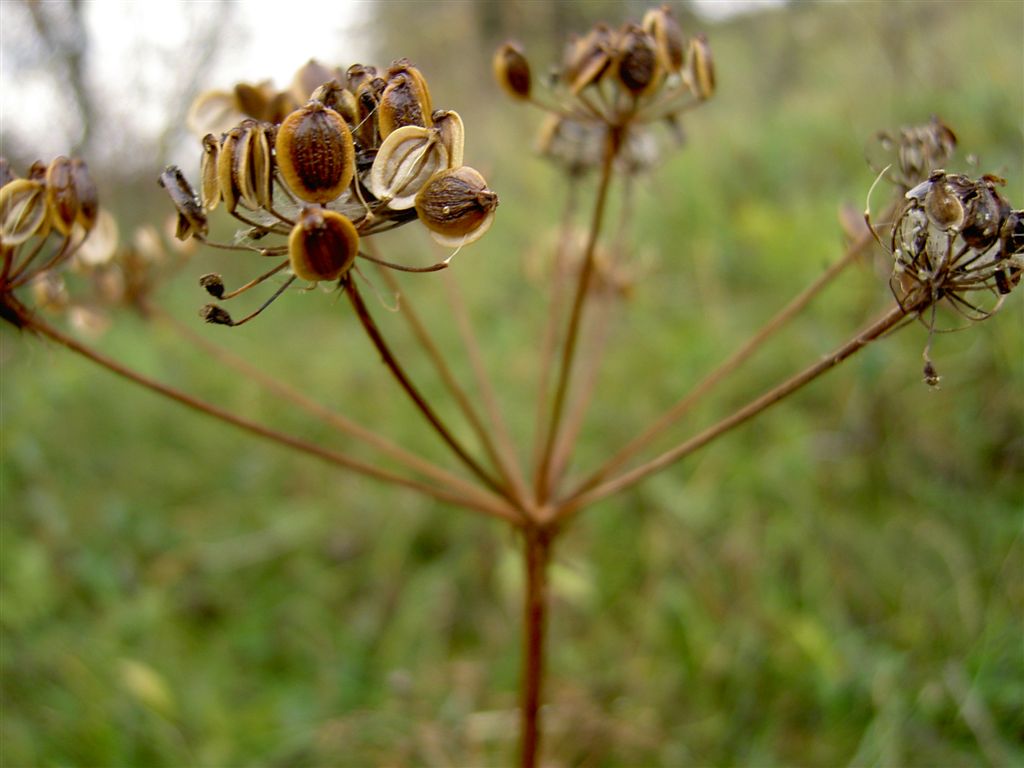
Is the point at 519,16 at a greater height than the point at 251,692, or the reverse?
the point at 519,16

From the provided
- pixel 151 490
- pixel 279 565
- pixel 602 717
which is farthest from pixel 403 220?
pixel 151 490

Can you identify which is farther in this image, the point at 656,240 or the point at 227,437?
the point at 656,240

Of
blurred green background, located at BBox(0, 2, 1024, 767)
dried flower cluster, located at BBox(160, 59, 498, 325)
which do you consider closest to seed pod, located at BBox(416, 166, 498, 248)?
dried flower cluster, located at BBox(160, 59, 498, 325)

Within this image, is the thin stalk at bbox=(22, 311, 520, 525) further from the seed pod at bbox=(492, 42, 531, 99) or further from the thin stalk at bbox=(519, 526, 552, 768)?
the seed pod at bbox=(492, 42, 531, 99)

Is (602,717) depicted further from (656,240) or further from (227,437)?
(656,240)

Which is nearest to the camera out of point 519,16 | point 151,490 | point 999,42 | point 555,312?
point 555,312

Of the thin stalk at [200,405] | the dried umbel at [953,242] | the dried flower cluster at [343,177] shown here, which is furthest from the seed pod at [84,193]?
the dried umbel at [953,242]
